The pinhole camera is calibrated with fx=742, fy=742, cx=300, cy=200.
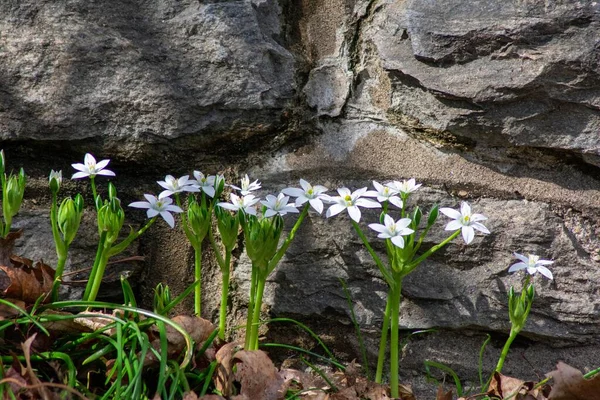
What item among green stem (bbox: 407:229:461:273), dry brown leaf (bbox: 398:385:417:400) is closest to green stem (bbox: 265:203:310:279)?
green stem (bbox: 407:229:461:273)

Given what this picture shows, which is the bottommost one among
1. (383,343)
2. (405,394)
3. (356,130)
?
(405,394)

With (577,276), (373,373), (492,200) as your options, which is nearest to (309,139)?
(492,200)

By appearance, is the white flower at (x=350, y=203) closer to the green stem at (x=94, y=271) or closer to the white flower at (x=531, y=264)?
the white flower at (x=531, y=264)

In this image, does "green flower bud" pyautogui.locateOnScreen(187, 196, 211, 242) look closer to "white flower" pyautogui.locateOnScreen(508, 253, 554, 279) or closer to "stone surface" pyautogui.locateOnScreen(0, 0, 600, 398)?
"stone surface" pyautogui.locateOnScreen(0, 0, 600, 398)

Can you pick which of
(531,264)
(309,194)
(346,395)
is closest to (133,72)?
(309,194)

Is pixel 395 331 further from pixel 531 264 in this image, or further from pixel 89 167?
pixel 89 167

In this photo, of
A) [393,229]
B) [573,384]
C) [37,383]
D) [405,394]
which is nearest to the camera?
[37,383]
